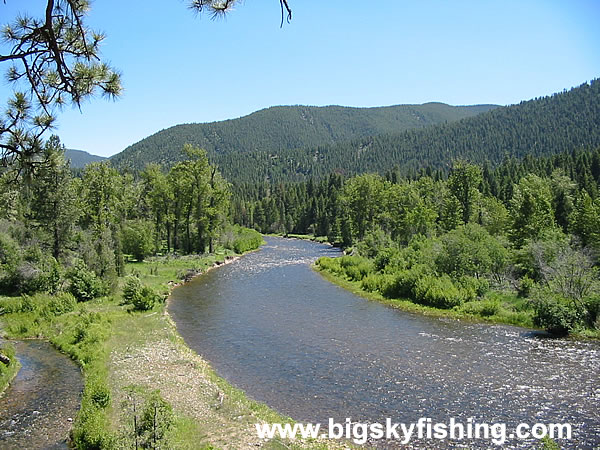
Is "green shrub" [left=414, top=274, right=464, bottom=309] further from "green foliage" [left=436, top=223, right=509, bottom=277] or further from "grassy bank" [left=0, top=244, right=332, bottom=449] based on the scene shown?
"grassy bank" [left=0, top=244, right=332, bottom=449]

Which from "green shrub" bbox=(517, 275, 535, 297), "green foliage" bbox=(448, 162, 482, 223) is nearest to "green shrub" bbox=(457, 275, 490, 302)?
"green shrub" bbox=(517, 275, 535, 297)

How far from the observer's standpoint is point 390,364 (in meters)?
20.5

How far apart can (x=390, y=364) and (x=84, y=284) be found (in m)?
22.7

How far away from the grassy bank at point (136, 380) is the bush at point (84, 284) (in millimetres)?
965

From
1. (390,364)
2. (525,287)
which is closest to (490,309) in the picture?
(525,287)

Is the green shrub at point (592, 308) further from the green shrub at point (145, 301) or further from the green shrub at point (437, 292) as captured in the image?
the green shrub at point (145, 301)

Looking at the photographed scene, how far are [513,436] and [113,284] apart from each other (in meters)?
28.5

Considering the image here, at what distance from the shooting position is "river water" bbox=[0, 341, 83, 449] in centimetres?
1341

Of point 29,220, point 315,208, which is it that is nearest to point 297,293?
point 29,220

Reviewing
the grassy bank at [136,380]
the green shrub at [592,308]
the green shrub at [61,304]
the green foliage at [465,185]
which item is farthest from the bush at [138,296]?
the green foliage at [465,185]

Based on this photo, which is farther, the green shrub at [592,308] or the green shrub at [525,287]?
the green shrub at [525,287]

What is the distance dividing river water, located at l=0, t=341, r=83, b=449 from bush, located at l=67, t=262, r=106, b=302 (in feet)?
29.7

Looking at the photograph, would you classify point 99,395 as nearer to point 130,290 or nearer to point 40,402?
point 40,402

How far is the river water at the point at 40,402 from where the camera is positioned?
13414 millimetres
